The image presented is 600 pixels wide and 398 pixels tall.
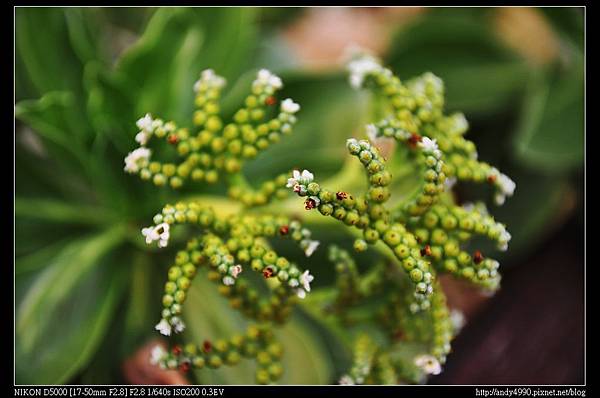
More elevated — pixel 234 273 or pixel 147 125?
pixel 147 125

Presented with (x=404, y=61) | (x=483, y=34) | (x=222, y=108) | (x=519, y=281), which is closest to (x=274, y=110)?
(x=222, y=108)

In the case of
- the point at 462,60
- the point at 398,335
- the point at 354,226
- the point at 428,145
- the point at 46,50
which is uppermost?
the point at 462,60

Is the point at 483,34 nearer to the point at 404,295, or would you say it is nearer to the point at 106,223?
the point at 404,295

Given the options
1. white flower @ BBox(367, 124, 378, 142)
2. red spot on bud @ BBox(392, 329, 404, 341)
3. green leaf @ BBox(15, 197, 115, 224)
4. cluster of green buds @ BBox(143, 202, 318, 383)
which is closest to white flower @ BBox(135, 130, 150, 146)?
cluster of green buds @ BBox(143, 202, 318, 383)

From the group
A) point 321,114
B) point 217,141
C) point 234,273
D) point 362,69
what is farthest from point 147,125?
point 321,114

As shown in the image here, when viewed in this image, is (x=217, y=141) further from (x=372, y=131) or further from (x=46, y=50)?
(x=46, y=50)

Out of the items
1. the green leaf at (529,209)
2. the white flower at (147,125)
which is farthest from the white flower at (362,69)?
the green leaf at (529,209)

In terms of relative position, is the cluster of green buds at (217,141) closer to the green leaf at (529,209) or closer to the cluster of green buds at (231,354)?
the cluster of green buds at (231,354)
